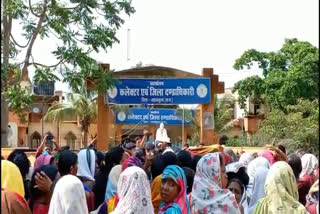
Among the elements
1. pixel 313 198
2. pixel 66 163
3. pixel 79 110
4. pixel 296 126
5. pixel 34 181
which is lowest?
pixel 313 198

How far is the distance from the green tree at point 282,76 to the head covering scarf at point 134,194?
2186 cm

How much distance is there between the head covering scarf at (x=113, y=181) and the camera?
4.86 m

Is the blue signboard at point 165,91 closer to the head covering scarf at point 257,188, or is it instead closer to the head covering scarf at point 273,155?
the head covering scarf at point 273,155

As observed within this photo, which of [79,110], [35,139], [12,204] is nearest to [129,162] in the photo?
[12,204]

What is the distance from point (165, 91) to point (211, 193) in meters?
10.9

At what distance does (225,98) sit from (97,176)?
29.9 m

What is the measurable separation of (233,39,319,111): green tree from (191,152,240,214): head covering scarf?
21.4 meters

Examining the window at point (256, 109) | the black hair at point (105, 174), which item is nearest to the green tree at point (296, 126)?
the window at point (256, 109)

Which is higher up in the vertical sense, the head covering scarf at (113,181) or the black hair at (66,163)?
the black hair at (66,163)

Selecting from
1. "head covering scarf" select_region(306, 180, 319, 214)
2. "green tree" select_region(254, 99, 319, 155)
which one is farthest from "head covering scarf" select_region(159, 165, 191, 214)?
"green tree" select_region(254, 99, 319, 155)

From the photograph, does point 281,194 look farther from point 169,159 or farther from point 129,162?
point 169,159

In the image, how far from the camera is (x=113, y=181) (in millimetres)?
4992

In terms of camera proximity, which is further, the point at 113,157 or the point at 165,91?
the point at 165,91

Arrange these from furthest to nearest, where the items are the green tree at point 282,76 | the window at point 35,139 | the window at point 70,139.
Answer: the window at point 70,139 → the window at point 35,139 → the green tree at point 282,76
